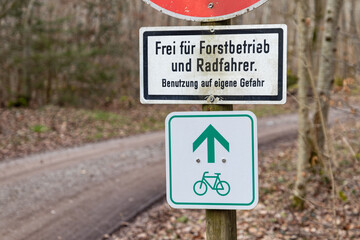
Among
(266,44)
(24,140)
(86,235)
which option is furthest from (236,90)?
(24,140)

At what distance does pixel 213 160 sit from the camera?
6.03 feet

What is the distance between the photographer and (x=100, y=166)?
31.5 feet

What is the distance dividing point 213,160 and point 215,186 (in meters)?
0.13

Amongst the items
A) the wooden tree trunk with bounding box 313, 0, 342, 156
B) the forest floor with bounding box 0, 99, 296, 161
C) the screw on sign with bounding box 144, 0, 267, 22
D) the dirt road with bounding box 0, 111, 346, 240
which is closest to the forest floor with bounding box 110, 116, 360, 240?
the dirt road with bounding box 0, 111, 346, 240

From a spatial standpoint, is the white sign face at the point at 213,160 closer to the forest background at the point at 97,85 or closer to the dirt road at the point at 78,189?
the forest background at the point at 97,85

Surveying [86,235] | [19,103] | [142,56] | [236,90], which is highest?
[142,56]

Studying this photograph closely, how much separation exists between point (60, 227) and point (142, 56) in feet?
15.6

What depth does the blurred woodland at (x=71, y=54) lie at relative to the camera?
58.7ft

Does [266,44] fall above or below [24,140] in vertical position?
above

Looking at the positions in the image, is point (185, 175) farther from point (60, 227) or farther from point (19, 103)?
point (19, 103)

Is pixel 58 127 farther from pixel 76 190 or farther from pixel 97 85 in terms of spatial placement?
pixel 76 190

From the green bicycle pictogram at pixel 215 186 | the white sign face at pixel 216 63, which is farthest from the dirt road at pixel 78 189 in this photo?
the white sign face at pixel 216 63

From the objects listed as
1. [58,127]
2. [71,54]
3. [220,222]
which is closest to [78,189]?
[220,222]

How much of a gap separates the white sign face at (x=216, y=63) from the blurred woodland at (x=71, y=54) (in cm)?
1377
